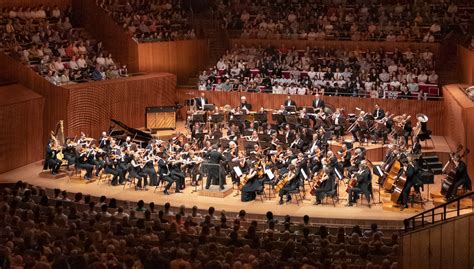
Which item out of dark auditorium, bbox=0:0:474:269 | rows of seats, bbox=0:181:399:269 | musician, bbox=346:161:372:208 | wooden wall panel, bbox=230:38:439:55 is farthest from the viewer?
wooden wall panel, bbox=230:38:439:55

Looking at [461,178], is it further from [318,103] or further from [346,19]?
[346,19]

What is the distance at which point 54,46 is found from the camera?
30.8 meters

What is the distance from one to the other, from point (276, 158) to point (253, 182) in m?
1.18

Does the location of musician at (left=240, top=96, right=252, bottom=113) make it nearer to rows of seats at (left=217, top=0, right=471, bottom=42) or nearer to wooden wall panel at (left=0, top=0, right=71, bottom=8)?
rows of seats at (left=217, top=0, right=471, bottom=42)

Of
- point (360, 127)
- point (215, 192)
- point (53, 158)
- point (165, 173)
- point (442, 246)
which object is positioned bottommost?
point (442, 246)

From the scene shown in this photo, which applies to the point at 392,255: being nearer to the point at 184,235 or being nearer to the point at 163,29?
the point at 184,235

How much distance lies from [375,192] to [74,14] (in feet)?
53.9

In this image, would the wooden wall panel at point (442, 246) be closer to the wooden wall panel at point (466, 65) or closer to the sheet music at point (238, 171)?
the sheet music at point (238, 171)

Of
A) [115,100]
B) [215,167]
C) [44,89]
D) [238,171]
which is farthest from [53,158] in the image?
[238,171]

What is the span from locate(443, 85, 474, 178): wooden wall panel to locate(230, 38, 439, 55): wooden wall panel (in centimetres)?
394

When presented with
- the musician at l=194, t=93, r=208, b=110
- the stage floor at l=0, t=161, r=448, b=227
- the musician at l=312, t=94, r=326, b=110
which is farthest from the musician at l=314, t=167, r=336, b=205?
the musician at l=194, t=93, r=208, b=110

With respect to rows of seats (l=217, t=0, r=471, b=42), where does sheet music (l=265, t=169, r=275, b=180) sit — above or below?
below

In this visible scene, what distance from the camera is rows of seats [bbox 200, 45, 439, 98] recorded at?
29984 mm

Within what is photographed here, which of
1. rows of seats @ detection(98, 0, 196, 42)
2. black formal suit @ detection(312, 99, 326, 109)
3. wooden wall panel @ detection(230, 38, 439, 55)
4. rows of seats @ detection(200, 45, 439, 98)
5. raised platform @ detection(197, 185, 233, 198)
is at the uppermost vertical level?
rows of seats @ detection(98, 0, 196, 42)
